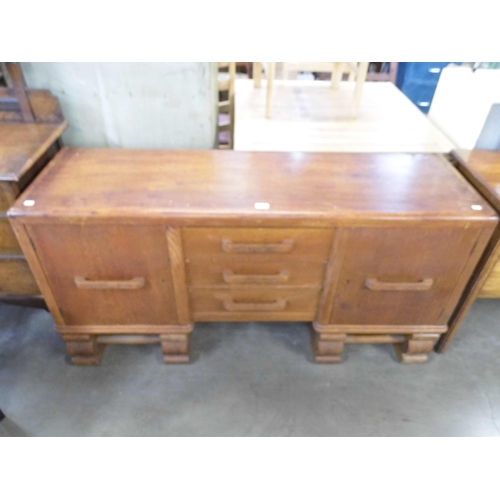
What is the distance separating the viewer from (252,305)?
47.3 inches

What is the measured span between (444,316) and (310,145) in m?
0.73

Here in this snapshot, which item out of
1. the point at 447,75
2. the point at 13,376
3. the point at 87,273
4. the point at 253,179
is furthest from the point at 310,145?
the point at 13,376

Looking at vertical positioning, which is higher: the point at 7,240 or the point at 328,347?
the point at 7,240

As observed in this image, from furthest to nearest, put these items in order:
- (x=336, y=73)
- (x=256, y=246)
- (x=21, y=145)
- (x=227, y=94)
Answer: (x=227, y=94) < (x=336, y=73) < (x=21, y=145) < (x=256, y=246)

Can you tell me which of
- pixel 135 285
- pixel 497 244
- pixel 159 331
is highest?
pixel 497 244

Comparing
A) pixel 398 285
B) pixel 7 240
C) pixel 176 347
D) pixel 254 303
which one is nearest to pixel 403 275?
pixel 398 285

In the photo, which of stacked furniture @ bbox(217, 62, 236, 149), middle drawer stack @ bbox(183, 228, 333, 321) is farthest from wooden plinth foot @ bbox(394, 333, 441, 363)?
stacked furniture @ bbox(217, 62, 236, 149)

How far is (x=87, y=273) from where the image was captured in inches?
43.3

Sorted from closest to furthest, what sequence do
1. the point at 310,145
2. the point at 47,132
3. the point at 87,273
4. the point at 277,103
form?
the point at 87,273 → the point at 47,132 → the point at 310,145 → the point at 277,103

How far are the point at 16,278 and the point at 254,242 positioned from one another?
0.83 m

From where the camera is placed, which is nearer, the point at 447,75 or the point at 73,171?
the point at 73,171

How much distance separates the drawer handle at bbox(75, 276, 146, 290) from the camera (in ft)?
3.61

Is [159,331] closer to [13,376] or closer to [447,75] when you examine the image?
[13,376]

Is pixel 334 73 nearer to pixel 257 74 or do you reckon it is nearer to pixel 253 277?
pixel 257 74
